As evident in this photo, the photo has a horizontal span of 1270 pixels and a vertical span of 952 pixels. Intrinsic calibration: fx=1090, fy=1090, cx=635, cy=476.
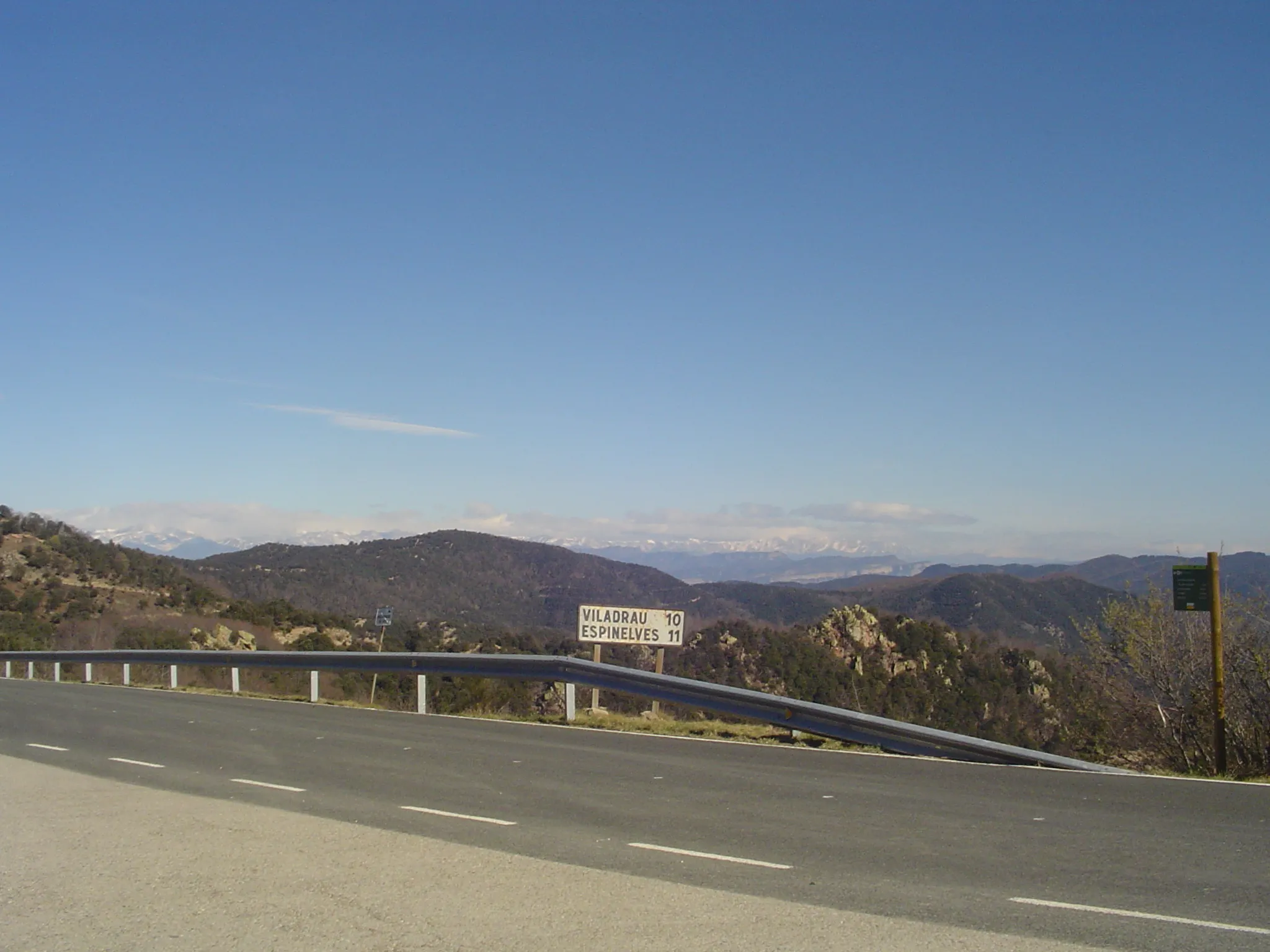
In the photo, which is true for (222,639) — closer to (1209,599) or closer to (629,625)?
(629,625)

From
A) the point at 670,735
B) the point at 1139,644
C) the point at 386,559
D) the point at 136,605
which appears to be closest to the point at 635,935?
the point at 670,735

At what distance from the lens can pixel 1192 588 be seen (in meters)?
12.9

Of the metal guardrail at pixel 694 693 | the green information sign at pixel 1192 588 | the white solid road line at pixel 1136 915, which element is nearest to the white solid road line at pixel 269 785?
the metal guardrail at pixel 694 693

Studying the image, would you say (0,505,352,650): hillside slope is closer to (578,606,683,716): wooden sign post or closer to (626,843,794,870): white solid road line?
(578,606,683,716): wooden sign post

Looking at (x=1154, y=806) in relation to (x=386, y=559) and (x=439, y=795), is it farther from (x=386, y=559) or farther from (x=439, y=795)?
(x=386, y=559)

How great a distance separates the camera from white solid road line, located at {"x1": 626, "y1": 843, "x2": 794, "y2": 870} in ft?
23.8

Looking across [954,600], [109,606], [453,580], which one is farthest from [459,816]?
[453,580]

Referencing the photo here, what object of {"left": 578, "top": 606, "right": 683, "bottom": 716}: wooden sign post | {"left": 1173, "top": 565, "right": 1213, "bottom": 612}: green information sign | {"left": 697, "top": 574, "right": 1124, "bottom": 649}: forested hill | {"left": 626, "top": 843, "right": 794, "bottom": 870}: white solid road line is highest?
{"left": 1173, "top": 565, "right": 1213, "bottom": 612}: green information sign

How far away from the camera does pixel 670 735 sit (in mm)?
14945

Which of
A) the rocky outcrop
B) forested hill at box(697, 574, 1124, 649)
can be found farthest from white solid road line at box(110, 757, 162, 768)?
forested hill at box(697, 574, 1124, 649)

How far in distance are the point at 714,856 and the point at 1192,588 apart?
8161mm

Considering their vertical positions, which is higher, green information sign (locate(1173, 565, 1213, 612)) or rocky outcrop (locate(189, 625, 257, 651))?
green information sign (locate(1173, 565, 1213, 612))

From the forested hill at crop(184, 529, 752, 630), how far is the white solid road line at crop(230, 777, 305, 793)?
6995 cm

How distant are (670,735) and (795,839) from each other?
6.93 meters
